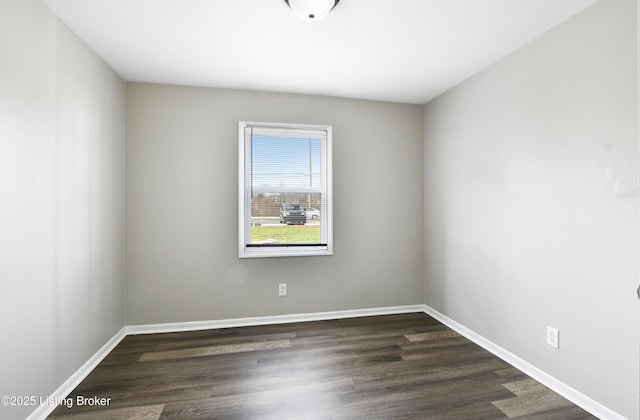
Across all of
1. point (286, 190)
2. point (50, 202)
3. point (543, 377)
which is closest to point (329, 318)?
point (286, 190)

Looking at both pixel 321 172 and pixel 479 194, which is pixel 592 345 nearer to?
pixel 479 194

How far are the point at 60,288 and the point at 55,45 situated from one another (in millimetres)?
1538

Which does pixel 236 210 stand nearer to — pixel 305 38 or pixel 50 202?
pixel 50 202

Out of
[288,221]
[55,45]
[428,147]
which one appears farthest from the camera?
[428,147]

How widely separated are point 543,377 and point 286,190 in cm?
261

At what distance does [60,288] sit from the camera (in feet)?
6.38

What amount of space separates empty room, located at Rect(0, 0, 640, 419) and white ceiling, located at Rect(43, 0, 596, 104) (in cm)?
2

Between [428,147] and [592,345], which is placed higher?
[428,147]

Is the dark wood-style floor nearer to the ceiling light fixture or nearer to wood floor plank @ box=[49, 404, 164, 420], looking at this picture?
wood floor plank @ box=[49, 404, 164, 420]

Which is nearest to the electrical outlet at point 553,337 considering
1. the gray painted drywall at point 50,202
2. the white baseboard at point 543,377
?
the white baseboard at point 543,377

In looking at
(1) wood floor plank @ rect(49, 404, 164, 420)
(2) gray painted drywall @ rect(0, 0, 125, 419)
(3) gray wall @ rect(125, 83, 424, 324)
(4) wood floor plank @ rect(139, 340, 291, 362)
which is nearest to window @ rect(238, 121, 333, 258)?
(3) gray wall @ rect(125, 83, 424, 324)

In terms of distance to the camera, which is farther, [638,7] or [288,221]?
[288,221]

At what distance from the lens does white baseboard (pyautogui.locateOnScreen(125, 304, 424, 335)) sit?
9.73ft

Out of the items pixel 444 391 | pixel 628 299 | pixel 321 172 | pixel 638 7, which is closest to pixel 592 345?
pixel 628 299
